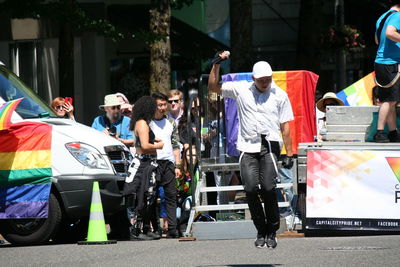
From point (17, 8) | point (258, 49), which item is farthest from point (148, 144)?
point (258, 49)

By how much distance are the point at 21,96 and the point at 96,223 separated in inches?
86.5

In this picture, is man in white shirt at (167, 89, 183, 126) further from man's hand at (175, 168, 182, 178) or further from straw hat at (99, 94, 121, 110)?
man's hand at (175, 168, 182, 178)

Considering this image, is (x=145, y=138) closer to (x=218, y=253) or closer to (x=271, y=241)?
(x=218, y=253)

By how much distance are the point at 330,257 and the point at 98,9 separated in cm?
1592

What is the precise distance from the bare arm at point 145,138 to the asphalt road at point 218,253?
1206 mm

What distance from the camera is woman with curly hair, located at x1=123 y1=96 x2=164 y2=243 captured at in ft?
45.2

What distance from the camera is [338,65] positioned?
29109 mm

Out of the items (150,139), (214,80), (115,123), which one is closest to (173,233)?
(150,139)

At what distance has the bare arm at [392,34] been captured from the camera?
43.7ft

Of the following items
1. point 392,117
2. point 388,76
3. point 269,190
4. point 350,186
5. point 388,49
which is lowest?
point 350,186

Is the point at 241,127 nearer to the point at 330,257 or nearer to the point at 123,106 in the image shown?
the point at 330,257

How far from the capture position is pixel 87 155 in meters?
13.6

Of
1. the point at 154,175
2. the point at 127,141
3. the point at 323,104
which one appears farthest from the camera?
the point at 323,104

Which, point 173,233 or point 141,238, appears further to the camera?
point 173,233
